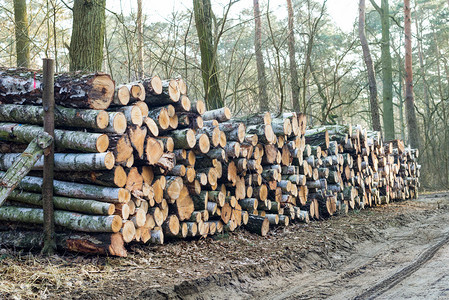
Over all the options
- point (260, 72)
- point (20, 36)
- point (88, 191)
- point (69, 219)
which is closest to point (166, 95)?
point (88, 191)

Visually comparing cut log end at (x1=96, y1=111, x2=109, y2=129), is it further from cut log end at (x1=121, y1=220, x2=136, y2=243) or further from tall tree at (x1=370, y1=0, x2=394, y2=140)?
tall tree at (x1=370, y1=0, x2=394, y2=140)

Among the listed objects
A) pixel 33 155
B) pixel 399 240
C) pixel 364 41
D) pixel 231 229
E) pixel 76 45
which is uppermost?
pixel 364 41

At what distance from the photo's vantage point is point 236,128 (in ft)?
23.5

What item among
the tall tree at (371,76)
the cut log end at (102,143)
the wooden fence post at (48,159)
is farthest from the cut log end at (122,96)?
the tall tree at (371,76)

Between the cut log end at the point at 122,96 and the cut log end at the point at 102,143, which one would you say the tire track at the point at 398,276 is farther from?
the cut log end at the point at 122,96

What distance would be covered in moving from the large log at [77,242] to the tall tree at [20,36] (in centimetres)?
643

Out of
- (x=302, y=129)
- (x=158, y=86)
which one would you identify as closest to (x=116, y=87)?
(x=158, y=86)

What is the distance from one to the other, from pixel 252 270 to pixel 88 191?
7.44 ft

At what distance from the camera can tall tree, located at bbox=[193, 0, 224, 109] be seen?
33.3 feet

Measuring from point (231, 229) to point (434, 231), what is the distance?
435 cm

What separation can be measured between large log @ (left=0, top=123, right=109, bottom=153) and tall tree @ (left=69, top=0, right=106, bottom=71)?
2.26 metres

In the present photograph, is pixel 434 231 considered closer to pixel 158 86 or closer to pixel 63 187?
pixel 158 86

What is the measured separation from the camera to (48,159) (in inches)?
201

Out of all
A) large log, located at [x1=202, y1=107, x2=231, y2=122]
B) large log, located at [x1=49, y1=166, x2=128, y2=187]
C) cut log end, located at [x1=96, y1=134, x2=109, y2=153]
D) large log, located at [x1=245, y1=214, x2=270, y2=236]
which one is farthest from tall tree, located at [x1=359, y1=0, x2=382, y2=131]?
cut log end, located at [x1=96, y1=134, x2=109, y2=153]
